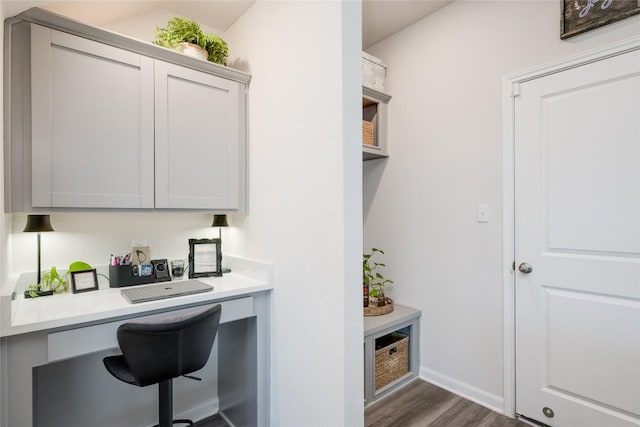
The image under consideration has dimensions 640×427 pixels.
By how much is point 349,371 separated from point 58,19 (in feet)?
6.35

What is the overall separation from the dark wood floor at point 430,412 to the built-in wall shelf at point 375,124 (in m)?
1.73

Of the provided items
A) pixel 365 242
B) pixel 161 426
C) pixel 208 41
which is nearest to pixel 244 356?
pixel 161 426

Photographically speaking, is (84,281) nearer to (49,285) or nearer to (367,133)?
(49,285)

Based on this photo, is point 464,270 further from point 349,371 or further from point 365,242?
point 349,371

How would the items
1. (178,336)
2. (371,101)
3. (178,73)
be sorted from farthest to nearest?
(371,101) → (178,73) → (178,336)

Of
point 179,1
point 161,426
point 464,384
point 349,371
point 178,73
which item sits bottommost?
point 464,384

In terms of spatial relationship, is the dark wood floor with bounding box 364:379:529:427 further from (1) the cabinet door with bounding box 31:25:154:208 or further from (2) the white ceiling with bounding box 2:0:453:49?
(2) the white ceiling with bounding box 2:0:453:49

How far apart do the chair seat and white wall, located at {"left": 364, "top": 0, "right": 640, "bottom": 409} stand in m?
1.89

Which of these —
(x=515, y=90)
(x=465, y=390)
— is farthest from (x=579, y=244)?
(x=465, y=390)

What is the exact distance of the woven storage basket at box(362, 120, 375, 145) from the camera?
2.47 meters

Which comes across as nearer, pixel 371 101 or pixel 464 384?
pixel 464 384

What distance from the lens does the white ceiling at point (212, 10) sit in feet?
5.46

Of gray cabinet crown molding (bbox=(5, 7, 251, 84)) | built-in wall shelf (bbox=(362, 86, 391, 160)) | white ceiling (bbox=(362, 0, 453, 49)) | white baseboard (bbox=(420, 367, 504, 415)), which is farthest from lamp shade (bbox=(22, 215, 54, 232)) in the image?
white baseboard (bbox=(420, 367, 504, 415))

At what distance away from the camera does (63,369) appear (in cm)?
161
